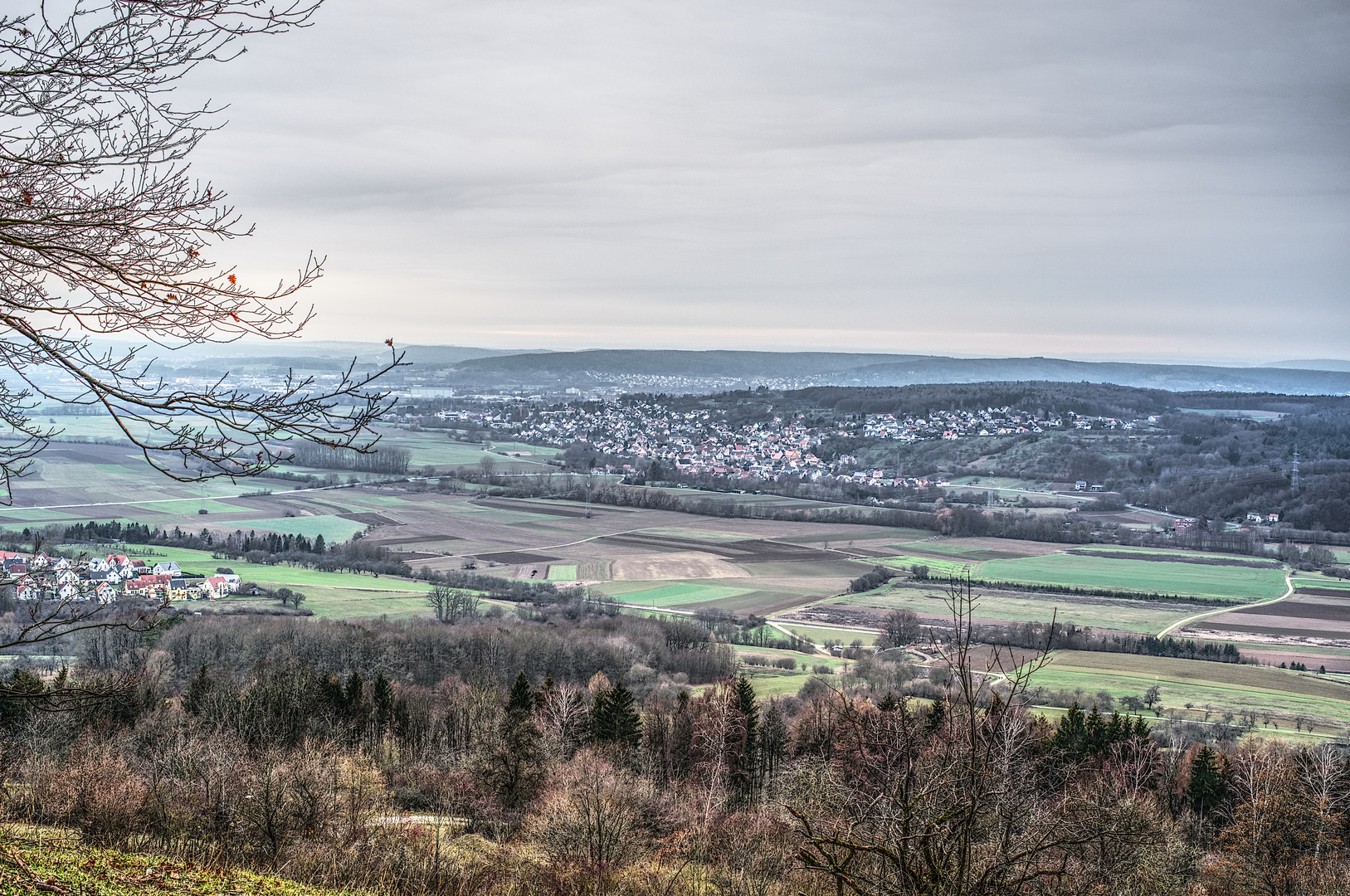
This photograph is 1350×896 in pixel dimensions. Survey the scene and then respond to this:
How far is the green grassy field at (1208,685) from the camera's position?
30344 mm

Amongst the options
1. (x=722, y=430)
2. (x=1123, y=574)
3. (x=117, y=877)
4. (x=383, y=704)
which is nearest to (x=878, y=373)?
(x=722, y=430)

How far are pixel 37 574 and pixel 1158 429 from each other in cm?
11274

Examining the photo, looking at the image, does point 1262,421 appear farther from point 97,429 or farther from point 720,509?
point 97,429

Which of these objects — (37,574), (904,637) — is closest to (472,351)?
(904,637)

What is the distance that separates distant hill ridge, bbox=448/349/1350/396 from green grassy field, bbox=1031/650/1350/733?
407 feet

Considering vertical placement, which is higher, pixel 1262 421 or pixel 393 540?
pixel 1262 421

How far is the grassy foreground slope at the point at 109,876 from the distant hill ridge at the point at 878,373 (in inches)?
6189

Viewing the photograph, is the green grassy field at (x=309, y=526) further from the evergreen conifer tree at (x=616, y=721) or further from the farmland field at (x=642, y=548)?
the evergreen conifer tree at (x=616, y=721)

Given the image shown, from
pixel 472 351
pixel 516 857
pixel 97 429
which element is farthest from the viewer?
pixel 472 351

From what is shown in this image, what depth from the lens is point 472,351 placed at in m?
196

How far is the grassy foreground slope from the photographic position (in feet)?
18.9

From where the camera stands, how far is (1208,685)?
110 feet

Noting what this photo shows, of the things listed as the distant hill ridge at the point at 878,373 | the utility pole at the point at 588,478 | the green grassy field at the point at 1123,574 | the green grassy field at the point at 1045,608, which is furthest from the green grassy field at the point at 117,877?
the distant hill ridge at the point at 878,373

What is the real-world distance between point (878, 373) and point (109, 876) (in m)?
190
